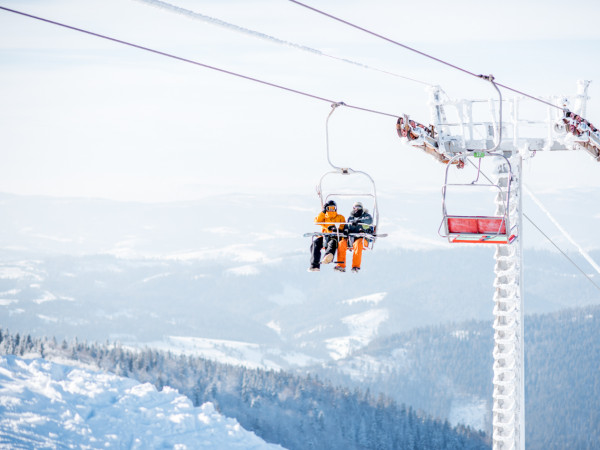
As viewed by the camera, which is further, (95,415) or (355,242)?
(95,415)

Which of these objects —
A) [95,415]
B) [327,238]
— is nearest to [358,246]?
[327,238]

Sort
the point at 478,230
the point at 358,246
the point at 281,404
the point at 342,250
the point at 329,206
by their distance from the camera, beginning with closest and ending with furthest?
the point at 478,230, the point at 358,246, the point at 342,250, the point at 329,206, the point at 281,404

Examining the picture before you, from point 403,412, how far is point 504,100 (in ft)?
503

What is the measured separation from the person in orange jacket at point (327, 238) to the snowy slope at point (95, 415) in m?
96.9

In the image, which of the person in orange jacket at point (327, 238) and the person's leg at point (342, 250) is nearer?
the person's leg at point (342, 250)

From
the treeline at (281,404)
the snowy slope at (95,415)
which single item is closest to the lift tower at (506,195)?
the snowy slope at (95,415)

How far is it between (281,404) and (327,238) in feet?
488

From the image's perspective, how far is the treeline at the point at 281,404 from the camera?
15925 centimetres

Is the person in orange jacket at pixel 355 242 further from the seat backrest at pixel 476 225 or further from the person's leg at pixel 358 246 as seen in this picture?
the seat backrest at pixel 476 225

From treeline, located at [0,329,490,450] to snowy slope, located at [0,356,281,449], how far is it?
1121 cm

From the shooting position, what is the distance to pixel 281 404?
170750 millimetres

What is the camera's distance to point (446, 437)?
546 feet

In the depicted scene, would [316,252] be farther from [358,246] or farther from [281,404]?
[281,404]

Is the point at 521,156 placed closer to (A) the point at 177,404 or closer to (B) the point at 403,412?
(A) the point at 177,404
